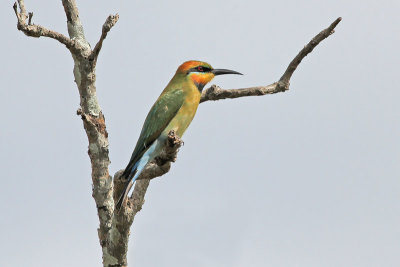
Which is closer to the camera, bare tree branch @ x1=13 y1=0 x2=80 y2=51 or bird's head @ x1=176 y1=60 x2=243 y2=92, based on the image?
bare tree branch @ x1=13 y1=0 x2=80 y2=51

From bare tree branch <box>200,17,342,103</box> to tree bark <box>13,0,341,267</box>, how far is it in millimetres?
14

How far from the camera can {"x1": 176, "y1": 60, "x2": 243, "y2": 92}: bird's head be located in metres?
6.63

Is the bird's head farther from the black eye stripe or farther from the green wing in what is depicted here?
the green wing

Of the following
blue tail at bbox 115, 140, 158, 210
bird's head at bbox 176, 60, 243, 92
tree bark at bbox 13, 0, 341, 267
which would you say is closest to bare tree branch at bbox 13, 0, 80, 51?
tree bark at bbox 13, 0, 341, 267

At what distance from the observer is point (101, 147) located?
5.43 meters

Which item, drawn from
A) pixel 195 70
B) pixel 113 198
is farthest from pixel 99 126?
pixel 195 70

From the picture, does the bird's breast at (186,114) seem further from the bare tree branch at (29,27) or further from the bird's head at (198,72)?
the bare tree branch at (29,27)

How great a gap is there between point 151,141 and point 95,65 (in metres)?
0.93

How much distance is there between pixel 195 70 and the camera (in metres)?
6.71

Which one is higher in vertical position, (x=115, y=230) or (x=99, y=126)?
(x=99, y=126)

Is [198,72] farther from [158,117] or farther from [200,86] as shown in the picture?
[158,117]

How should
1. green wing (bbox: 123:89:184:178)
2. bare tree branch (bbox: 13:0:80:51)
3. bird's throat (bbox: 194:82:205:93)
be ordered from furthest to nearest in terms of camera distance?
1. bird's throat (bbox: 194:82:205:93)
2. green wing (bbox: 123:89:184:178)
3. bare tree branch (bbox: 13:0:80:51)

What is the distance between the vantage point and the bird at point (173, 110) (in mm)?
5930

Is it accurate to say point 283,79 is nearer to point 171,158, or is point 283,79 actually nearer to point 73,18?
point 171,158
